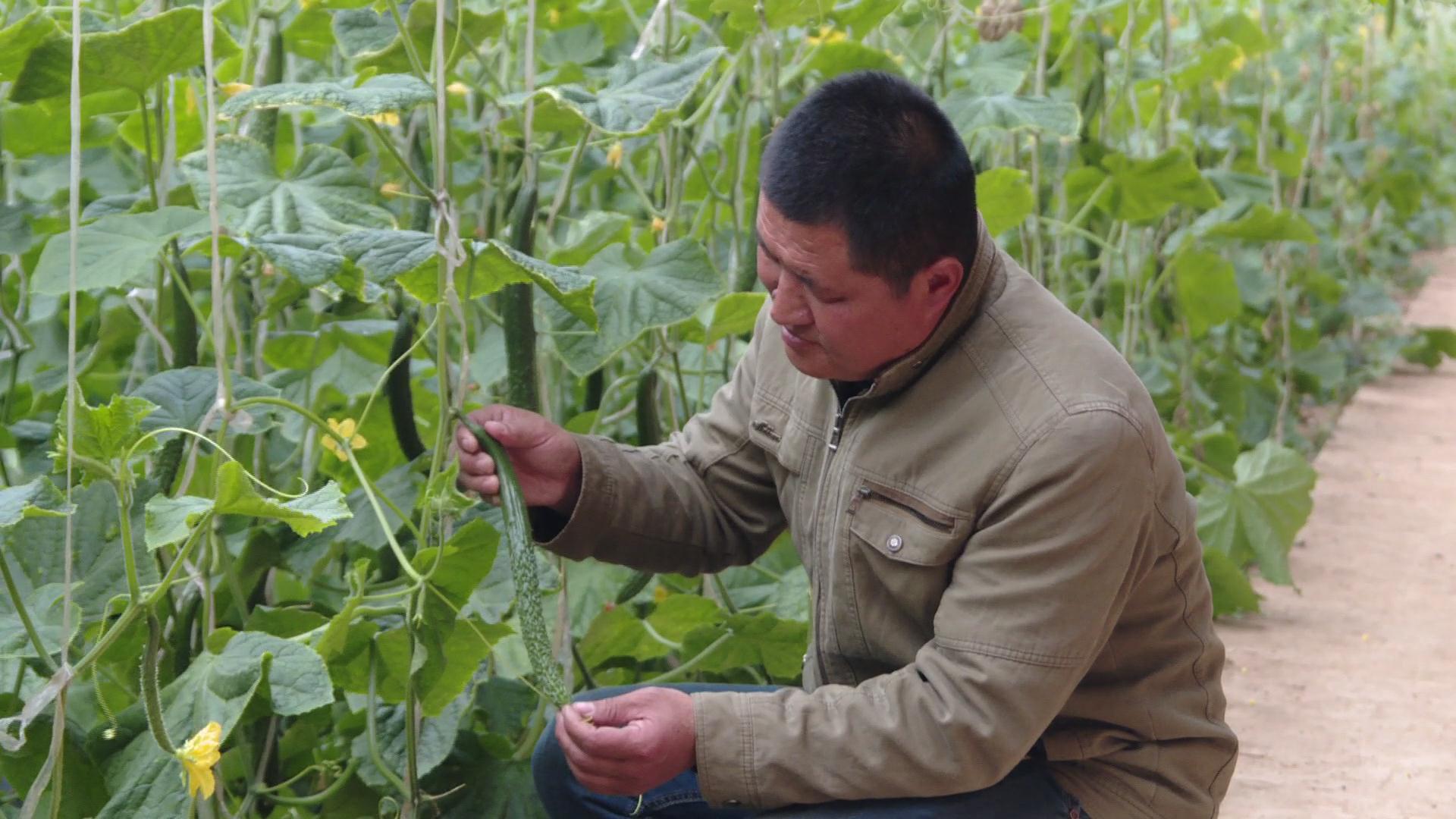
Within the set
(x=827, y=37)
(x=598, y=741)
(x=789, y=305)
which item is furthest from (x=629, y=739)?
(x=827, y=37)

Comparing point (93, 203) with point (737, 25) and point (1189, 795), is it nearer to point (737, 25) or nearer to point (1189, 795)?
point (737, 25)

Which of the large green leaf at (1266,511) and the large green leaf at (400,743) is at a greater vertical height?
the large green leaf at (400,743)

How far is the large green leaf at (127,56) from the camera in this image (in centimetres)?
142

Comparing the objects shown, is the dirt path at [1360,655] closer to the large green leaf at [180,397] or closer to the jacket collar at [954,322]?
the jacket collar at [954,322]

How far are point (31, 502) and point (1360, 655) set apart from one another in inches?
95.1

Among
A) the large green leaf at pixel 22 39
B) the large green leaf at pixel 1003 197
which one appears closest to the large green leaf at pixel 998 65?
the large green leaf at pixel 1003 197

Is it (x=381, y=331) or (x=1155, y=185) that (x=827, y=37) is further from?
(x=381, y=331)

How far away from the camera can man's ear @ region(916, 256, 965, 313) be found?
4.72 feet

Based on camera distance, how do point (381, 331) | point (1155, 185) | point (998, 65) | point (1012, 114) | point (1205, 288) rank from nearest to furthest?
1. point (381, 331)
2. point (1012, 114)
3. point (998, 65)
4. point (1155, 185)
5. point (1205, 288)

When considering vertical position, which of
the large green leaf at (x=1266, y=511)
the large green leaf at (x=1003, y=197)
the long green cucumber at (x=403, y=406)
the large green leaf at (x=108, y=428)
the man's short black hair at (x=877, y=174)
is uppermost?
the man's short black hair at (x=877, y=174)

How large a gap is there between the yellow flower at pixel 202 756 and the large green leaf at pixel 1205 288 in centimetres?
233

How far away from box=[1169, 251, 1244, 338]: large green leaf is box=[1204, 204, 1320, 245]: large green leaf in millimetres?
252

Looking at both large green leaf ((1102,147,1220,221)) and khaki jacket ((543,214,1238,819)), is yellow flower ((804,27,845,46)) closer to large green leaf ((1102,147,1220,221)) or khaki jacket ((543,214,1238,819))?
large green leaf ((1102,147,1220,221))

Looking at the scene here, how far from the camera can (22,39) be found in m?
1.44
